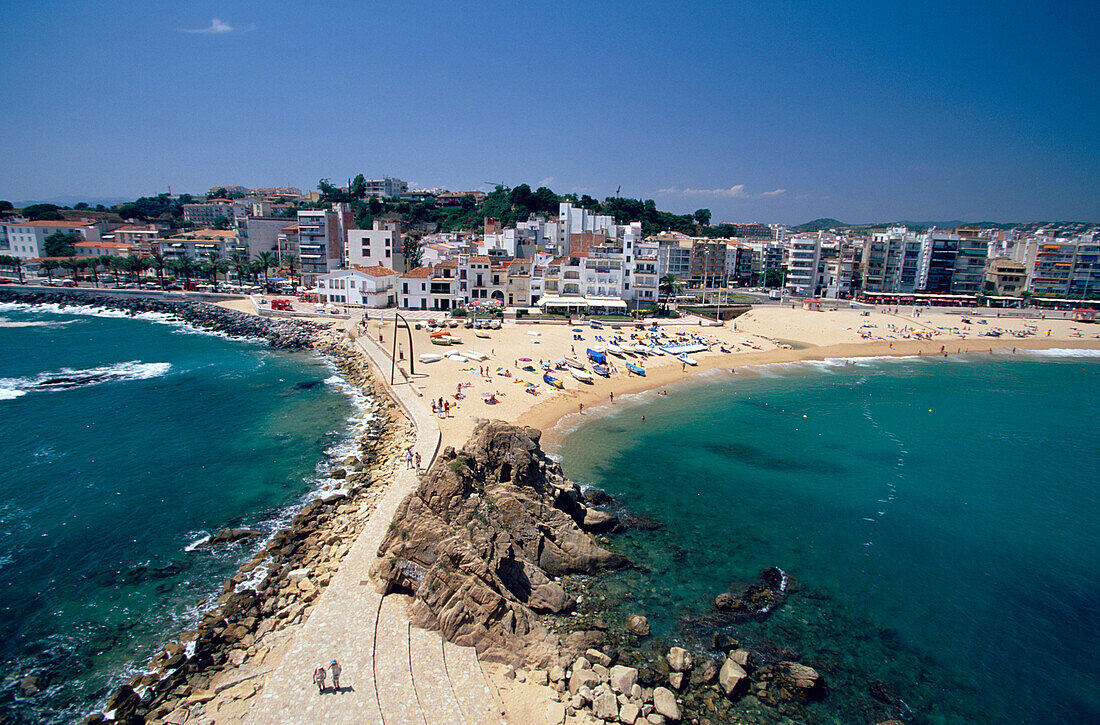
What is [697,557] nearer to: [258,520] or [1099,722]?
[1099,722]

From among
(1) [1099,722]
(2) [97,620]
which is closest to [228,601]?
(2) [97,620]

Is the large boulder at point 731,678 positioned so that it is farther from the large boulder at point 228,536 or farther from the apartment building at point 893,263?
the apartment building at point 893,263

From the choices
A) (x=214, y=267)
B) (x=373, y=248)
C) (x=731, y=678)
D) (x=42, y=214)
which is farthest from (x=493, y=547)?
(x=42, y=214)

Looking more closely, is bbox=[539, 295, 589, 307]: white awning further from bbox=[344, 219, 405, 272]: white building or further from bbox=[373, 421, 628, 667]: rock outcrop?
bbox=[373, 421, 628, 667]: rock outcrop

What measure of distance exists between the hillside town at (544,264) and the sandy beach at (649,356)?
1084 cm

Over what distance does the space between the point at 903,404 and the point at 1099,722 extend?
33147mm

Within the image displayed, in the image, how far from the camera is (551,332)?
194 ft

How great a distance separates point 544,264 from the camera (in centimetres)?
8306

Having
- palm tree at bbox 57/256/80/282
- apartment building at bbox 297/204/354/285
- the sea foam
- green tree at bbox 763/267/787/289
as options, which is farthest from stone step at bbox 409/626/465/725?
palm tree at bbox 57/256/80/282

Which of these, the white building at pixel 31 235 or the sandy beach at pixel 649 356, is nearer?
the sandy beach at pixel 649 356

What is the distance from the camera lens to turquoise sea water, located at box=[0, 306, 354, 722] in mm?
17062

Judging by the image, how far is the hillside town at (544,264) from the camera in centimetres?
7306

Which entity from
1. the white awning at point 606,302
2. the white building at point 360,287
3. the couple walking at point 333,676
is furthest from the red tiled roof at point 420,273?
the couple walking at point 333,676

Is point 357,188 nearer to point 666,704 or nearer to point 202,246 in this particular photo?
point 202,246
